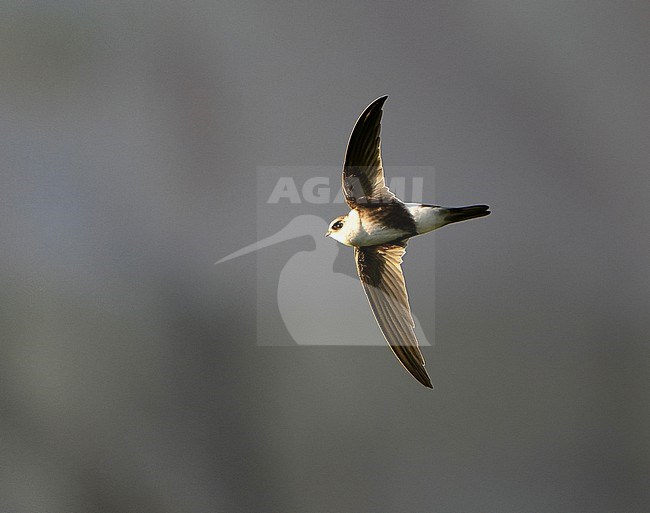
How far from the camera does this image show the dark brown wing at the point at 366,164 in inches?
46.4

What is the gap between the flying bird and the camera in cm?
121

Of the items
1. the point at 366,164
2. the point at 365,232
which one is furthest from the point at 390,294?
the point at 366,164

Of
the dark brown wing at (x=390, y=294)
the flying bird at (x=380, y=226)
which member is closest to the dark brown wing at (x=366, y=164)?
the flying bird at (x=380, y=226)

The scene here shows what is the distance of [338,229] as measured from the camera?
4.38 ft

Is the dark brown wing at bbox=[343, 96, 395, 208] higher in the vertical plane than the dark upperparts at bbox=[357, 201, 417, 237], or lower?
higher

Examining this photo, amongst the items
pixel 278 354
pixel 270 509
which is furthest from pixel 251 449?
pixel 278 354

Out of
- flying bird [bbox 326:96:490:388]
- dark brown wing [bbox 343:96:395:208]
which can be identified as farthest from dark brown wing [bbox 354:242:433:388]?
dark brown wing [bbox 343:96:395:208]

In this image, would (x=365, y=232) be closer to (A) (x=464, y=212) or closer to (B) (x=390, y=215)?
(B) (x=390, y=215)

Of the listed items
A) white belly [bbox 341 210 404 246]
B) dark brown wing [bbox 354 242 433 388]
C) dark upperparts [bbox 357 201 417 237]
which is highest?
dark upperparts [bbox 357 201 417 237]

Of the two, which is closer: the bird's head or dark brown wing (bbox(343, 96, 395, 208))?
dark brown wing (bbox(343, 96, 395, 208))

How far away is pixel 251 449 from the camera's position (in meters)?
2.12

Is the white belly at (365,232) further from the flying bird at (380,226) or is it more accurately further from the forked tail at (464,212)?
the forked tail at (464,212)

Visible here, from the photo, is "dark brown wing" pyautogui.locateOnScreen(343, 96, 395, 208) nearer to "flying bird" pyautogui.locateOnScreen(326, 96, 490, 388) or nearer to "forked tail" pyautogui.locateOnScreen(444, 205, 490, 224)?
"flying bird" pyautogui.locateOnScreen(326, 96, 490, 388)

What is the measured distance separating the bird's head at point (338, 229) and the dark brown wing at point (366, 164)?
0.05 metres
